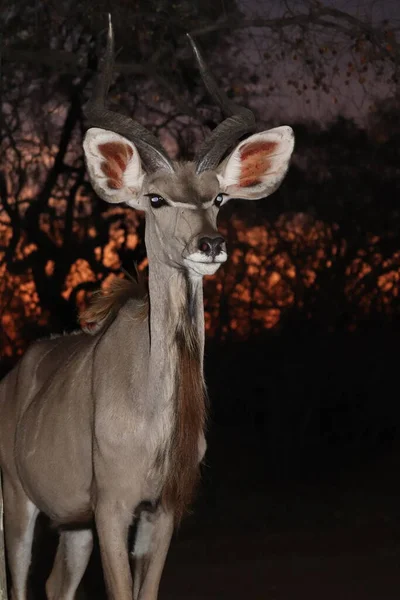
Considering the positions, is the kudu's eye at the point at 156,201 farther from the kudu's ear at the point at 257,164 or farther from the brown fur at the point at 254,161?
the brown fur at the point at 254,161

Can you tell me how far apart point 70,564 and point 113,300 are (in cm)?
150

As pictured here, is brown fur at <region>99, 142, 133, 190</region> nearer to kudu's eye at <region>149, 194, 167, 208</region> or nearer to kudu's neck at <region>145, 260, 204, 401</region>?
kudu's eye at <region>149, 194, 167, 208</region>

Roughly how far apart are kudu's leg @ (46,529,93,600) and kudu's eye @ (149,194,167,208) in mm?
1981

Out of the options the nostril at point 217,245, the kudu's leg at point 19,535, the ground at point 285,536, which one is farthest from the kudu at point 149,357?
the ground at point 285,536

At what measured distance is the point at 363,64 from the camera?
361 inches

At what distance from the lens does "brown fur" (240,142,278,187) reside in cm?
506

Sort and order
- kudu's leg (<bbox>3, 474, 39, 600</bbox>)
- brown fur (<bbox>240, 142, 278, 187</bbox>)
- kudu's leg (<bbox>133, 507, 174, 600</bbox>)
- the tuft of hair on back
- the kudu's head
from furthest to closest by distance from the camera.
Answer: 1. kudu's leg (<bbox>3, 474, 39, 600</bbox>)
2. the tuft of hair on back
3. brown fur (<bbox>240, 142, 278, 187</bbox>)
4. kudu's leg (<bbox>133, 507, 174, 600</bbox>)
5. the kudu's head

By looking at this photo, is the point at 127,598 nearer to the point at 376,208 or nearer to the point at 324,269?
the point at 324,269

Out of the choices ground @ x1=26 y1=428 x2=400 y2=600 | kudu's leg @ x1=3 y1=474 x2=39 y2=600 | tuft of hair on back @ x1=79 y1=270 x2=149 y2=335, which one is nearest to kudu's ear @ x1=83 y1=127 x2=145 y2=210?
Answer: tuft of hair on back @ x1=79 y1=270 x2=149 y2=335

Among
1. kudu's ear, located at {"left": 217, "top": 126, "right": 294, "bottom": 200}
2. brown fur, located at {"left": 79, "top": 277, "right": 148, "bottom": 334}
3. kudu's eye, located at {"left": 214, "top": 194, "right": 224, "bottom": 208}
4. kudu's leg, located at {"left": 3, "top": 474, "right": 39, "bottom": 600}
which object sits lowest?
kudu's leg, located at {"left": 3, "top": 474, "right": 39, "bottom": 600}

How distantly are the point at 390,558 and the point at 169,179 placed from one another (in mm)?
4245

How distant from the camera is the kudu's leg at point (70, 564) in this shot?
19.7 ft

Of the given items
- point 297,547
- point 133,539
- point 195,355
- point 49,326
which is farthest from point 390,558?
point 49,326

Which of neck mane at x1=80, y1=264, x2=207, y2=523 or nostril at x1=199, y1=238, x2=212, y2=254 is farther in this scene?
neck mane at x1=80, y1=264, x2=207, y2=523
